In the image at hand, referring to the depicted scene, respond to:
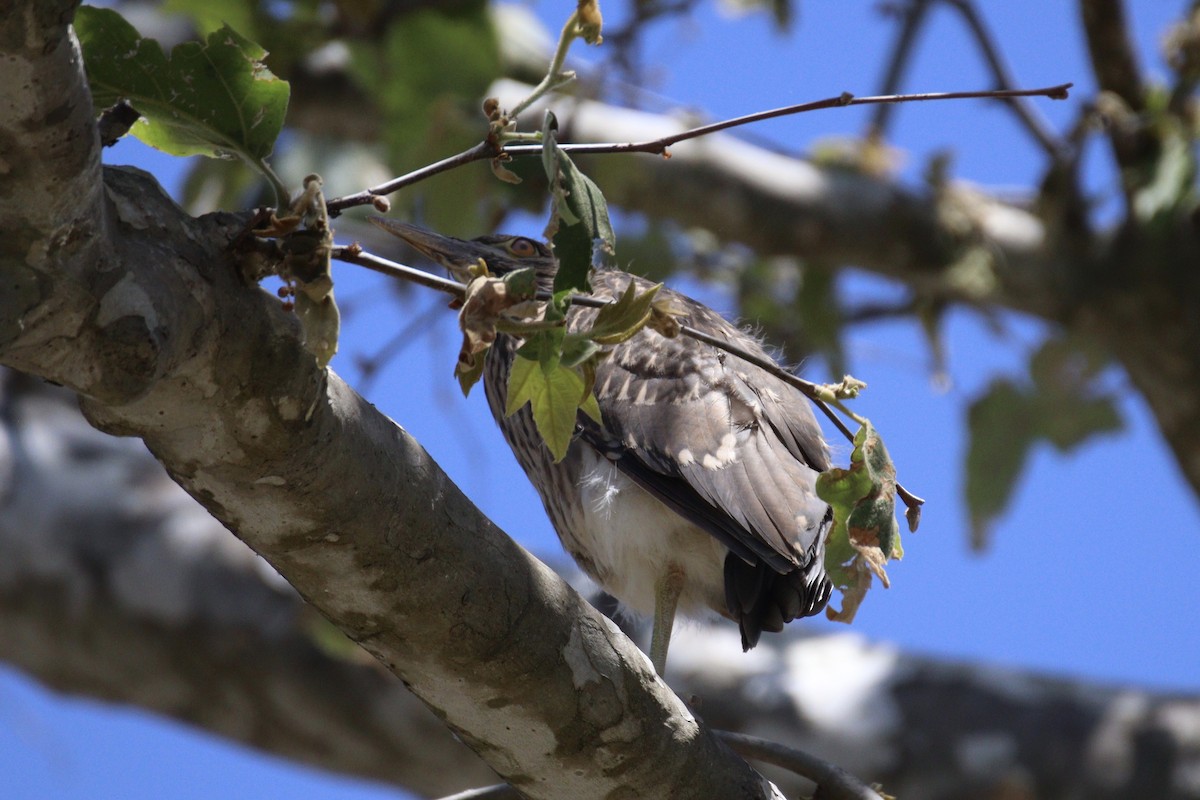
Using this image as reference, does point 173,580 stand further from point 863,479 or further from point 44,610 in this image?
point 863,479

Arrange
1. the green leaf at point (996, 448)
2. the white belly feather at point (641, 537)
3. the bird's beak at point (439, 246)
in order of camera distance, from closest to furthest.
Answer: the bird's beak at point (439, 246), the white belly feather at point (641, 537), the green leaf at point (996, 448)

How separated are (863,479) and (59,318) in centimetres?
90

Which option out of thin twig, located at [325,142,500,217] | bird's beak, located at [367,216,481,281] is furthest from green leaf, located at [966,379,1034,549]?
thin twig, located at [325,142,500,217]

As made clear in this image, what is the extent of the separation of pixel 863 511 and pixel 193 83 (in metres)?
0.90

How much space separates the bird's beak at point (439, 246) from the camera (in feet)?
7.79

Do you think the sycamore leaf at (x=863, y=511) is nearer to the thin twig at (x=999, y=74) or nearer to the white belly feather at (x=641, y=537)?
the white belly feather at (x=641, y=537)

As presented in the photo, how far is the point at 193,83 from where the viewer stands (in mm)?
1452

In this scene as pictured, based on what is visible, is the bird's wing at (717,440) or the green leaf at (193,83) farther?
the bird's wing at (717,440)

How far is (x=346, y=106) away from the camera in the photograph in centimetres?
505

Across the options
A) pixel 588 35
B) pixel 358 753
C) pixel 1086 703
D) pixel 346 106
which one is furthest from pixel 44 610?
pixel 588 35

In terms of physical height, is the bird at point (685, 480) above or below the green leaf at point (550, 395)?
above

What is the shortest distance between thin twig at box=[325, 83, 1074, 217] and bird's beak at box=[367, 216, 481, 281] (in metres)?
0.85

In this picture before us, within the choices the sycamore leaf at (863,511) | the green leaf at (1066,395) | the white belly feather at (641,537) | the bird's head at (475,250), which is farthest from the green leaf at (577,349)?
the green leaf at (1066,395)

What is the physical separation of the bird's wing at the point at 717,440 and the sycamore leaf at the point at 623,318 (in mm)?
1005
